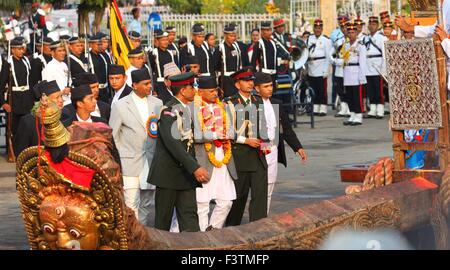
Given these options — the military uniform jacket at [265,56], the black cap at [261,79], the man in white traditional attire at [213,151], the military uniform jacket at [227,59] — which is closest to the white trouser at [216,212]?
the man in white traditional attire at [213,151]

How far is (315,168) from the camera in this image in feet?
55.0

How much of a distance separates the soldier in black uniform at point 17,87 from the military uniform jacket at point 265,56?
14.7 feet

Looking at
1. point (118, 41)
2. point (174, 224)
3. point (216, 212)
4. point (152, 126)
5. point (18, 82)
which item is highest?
point (118, 41)

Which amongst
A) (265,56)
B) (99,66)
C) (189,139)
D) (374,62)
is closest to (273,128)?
(189,139)

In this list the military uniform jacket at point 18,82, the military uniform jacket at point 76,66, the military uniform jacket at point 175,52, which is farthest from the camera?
the military uniform jacket at point 175,52

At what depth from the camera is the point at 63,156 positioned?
733cm

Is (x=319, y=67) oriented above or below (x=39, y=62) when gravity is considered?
below

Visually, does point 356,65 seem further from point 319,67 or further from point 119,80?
point 119,80

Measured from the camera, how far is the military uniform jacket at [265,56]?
22.0 meters

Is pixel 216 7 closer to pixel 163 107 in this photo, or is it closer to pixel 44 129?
pixel 163 107

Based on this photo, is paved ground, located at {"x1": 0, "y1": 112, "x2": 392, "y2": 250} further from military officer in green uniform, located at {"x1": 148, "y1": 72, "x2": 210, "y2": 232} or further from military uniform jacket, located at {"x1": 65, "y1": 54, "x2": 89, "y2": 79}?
military uniform jacket, located at {"x1": 65, "y1": 54, "x2": 89, "y2": 79}

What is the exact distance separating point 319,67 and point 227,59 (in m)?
4.22

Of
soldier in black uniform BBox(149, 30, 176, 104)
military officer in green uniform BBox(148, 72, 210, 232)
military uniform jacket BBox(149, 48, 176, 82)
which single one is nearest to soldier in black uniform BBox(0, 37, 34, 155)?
soldier in black uniform BBox(149, 30, 176, 104)

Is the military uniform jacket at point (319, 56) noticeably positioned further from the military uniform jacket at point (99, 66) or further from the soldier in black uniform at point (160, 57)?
the military uniform jacket at point (99, 66)
